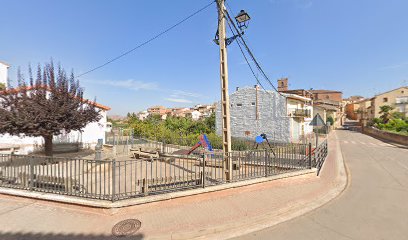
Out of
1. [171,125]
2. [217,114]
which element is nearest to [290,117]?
[217,114]

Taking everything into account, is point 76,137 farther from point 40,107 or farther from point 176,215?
point 176,215

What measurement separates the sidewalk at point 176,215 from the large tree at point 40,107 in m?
4.01

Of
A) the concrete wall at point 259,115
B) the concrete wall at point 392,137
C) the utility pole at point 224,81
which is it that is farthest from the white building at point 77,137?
the concrete wall at point 392,137

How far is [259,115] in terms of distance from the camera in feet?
87.1

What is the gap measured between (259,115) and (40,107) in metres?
23.4

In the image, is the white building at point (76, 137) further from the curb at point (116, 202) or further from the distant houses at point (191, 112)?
the distant houses at point (191, 112)

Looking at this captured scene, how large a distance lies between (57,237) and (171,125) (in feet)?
82.0

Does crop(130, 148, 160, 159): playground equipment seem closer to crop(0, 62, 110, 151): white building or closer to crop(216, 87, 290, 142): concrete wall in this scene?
crop(0, 62, 110, 151): white building

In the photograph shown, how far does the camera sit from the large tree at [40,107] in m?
8.50

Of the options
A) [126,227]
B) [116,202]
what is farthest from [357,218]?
[116,202]

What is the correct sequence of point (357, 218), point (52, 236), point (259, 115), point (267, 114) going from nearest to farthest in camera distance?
point (52, 236) → point (357, 218) → point (267, 114) → point (259, 115)

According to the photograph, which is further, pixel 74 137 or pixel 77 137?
pixel 77 137

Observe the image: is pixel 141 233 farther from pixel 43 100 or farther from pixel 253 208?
pixel 43 100

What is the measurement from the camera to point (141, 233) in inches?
163
